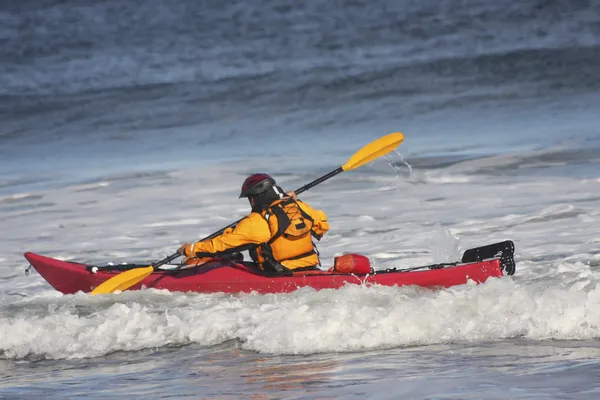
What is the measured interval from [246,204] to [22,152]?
8.12m

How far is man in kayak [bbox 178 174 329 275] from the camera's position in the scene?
8172 mm

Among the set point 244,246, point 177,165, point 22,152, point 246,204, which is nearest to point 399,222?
point 246,204

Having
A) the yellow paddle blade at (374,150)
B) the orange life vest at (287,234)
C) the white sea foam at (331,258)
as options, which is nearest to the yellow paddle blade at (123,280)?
the white sea foam at (331,258)

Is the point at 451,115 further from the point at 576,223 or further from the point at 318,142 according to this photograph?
the point at 576,223

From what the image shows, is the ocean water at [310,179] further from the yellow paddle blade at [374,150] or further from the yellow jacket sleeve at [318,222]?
the yellow paddle blade at [374,150]

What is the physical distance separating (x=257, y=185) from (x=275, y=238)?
1.40 feet

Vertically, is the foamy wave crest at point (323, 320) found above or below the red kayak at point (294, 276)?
below

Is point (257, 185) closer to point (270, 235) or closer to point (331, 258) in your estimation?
point (270, 235)

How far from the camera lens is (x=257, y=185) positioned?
817 cm

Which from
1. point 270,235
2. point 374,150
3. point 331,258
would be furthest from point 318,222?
point 331,258

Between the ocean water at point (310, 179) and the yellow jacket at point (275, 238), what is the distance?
1.20ft

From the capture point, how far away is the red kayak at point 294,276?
26.7 feet

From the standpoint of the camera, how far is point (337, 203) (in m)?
14.0

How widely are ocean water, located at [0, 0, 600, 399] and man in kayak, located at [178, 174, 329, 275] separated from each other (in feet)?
1.15
